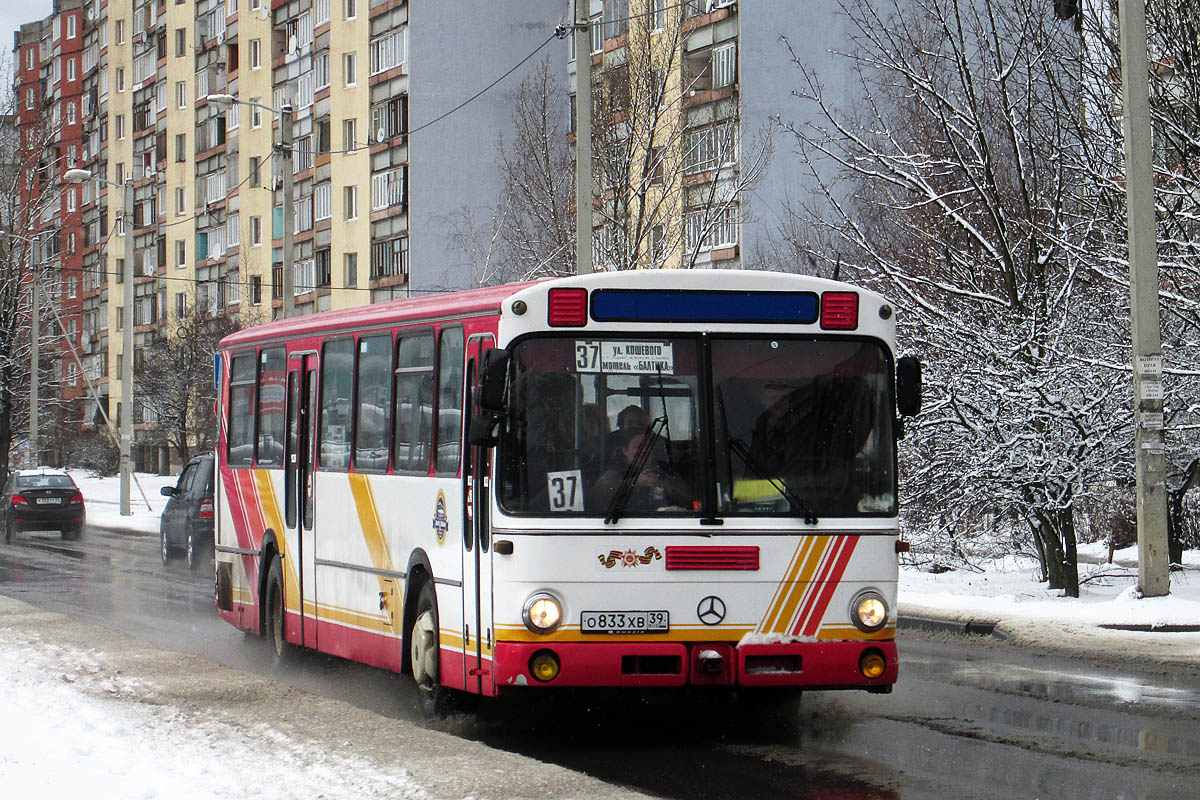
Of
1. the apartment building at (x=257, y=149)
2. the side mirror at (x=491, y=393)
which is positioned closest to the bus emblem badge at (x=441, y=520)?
the side mirror at (x=491, y=393)

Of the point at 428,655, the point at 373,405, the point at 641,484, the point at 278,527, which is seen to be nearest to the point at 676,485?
the point at 641,484

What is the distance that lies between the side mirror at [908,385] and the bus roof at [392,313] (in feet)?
6.78

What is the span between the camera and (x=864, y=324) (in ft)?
33.6

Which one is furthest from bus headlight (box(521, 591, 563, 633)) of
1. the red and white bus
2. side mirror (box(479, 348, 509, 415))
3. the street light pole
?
the street light pole

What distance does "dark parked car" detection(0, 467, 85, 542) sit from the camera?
39094 mm

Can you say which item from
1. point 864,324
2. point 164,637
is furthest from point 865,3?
point 864,324

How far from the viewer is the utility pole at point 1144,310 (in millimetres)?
16625

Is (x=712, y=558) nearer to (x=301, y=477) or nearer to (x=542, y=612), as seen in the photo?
(x=542, y=612)

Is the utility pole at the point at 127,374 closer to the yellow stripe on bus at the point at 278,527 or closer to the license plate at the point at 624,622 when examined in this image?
the yellow stripe on bus at the point at 278,527

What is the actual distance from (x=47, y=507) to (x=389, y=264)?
28.5 metres

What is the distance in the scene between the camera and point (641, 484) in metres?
9.72

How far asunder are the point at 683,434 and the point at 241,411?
22.1ft

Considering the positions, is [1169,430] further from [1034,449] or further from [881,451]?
[881,451]

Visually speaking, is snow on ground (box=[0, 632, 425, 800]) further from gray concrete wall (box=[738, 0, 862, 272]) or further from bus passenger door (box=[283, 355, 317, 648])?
gray concrete wall (box=[738, 0, 862, 272])
